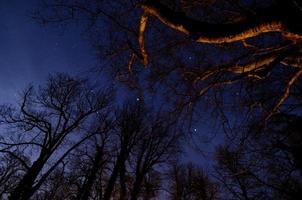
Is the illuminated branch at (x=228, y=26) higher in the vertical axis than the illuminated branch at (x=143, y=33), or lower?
lower

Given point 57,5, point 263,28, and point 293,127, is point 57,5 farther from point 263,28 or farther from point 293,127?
point 293,127

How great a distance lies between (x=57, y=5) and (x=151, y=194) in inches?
739

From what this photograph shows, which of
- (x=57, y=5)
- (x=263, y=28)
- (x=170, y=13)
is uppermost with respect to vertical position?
(x=57, y=5)

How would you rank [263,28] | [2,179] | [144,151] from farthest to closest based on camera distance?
[2,179] < [144,151] < [263,28]

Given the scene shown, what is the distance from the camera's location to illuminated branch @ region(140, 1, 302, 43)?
2.96 meters

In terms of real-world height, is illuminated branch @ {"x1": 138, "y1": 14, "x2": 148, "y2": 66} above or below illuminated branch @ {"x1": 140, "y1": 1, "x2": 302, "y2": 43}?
above

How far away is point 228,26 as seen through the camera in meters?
3.18

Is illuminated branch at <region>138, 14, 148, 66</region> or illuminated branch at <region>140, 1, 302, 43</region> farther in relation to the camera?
illuminated branch at <region>138, 14, 148, 66</region>

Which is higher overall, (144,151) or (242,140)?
(144,151)

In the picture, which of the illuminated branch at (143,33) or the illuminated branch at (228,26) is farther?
the illuminated branch at (143,33)

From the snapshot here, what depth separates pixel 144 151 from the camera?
695 inches

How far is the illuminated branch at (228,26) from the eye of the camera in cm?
296

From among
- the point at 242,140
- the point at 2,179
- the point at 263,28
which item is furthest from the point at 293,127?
the point at 2,179

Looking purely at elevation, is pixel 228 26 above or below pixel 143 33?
below
